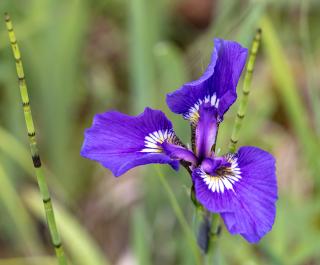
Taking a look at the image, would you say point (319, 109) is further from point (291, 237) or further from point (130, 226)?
point (130, 226)

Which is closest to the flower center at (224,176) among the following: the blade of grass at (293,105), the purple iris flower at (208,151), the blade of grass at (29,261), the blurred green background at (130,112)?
the purple iris flower at (208,151)

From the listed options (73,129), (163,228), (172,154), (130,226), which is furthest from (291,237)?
(172,154)

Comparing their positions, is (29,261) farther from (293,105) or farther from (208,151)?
(208,151)

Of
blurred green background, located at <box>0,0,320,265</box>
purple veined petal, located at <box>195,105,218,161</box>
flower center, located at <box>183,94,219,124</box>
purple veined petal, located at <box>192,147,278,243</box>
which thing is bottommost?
purple veined petal, located at <box>192,147,278,243</box>

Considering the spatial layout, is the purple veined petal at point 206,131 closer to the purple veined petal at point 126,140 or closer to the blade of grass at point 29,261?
the purple veined petal at point 126,140

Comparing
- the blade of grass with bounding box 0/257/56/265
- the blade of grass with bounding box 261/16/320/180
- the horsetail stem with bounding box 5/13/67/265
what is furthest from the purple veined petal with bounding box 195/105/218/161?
the blade of grass with bounding box 0/257/56/265

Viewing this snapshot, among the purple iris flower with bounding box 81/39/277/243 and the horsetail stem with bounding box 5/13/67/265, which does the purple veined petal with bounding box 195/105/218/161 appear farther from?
the horsetail stem with bounding box 5/13/67/265
